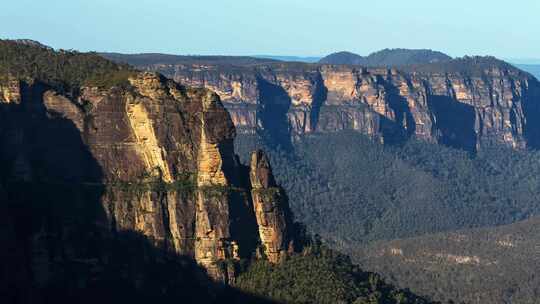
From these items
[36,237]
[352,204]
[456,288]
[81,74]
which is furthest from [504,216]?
[36,237]

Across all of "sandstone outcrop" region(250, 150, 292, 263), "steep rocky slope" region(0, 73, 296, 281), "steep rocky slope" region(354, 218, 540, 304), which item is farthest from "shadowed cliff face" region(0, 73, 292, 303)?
"steep rocky slope" region(354, 218, 540, 304)

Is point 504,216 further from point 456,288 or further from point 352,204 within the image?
point 456,288

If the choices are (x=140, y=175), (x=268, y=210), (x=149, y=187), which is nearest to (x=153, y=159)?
(x=140, y=175)

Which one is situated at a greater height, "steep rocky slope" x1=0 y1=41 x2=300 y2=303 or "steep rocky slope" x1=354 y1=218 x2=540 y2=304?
"steep rocky slope" x1=0 y1=41 x2=300 y2=303

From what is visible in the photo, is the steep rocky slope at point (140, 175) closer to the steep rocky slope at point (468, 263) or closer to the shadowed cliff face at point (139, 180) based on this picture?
the shadowed cliff face at point (139, 180)

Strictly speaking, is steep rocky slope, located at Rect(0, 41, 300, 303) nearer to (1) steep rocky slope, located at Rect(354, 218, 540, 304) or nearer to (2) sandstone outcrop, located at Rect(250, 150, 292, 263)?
(2) sandstone outcrop, located at Rect(250, 150, 292, 263)

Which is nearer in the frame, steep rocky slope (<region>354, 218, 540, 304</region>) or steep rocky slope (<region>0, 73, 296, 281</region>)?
steep rocky slope (<region>0, 73, 296, 281</region>)
